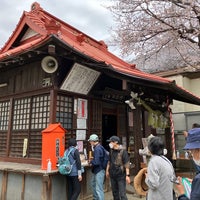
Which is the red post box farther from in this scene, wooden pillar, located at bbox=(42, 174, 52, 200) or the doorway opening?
the doorway opening

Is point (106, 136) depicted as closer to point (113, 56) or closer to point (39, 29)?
point (113, 56)

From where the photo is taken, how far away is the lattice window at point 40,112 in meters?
7.46

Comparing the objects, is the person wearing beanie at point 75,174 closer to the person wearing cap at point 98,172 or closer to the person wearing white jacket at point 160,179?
the person wearing cap at point 98,172

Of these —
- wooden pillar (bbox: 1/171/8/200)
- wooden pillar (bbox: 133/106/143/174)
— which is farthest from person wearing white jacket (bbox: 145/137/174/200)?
wooden pillar (bbox: 1/171/8/200)

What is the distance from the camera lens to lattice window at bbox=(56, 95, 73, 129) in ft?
24.3

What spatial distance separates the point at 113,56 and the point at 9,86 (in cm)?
588

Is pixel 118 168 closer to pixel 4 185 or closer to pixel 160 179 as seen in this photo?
pixel 160 179

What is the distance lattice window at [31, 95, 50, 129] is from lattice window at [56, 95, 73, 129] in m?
0.36

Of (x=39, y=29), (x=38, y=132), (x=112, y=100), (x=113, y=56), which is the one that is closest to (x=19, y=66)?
(x=39, y=29)

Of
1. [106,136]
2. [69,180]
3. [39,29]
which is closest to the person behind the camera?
[69,180]

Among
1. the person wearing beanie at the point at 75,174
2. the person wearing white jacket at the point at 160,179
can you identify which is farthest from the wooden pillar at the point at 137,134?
the person wearing white jacket at the point at 160,179

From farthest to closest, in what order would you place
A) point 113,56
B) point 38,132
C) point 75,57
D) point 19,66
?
point 113,56 → point 19,66 → point 38,132 → point 75,57

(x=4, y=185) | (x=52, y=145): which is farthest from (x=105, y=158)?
(x=4, y=185)

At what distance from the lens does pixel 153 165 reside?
356cm
